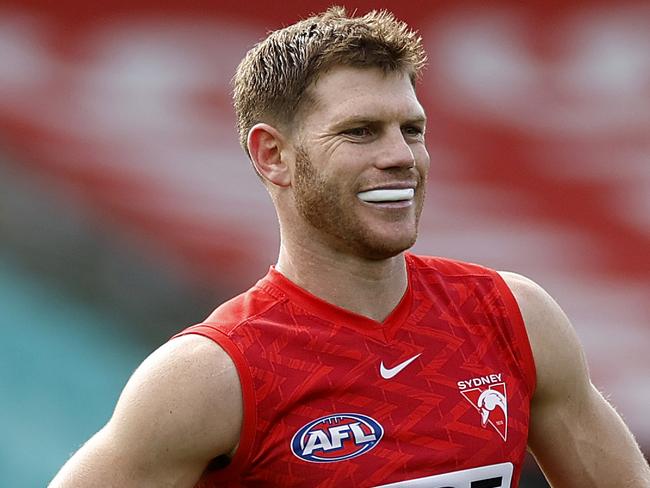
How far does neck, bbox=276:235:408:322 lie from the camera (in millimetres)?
2576

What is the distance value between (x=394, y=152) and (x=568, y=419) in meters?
0.72

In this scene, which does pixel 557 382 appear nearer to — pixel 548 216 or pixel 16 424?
pixel 16 424

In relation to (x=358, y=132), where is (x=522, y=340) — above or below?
below

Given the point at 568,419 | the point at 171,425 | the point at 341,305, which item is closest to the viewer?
the point at 171,425

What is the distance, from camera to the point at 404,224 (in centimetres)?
248

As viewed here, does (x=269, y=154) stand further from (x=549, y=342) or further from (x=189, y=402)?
(x=549, y=342)

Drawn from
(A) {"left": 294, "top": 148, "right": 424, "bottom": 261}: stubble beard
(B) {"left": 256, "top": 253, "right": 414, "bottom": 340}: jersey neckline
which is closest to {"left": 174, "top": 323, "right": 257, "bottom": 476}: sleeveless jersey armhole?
(B) {"left": 256, "top": 253, "right": 414, "bottom": 340}: jersey neckline

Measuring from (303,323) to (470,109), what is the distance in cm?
613

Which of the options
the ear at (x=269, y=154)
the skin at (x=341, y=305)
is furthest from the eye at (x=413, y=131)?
the ear at (x=269, y=154)

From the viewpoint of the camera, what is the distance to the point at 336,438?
2428 mm

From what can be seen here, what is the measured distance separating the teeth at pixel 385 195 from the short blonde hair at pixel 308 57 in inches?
9.1

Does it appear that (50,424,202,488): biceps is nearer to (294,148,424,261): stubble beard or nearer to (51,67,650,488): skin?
(51,67,650,488): skin

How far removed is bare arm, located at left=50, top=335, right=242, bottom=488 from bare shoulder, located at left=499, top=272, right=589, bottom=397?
644mm

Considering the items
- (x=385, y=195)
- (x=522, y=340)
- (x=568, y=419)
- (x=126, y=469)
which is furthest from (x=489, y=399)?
(x=126, y=469)
